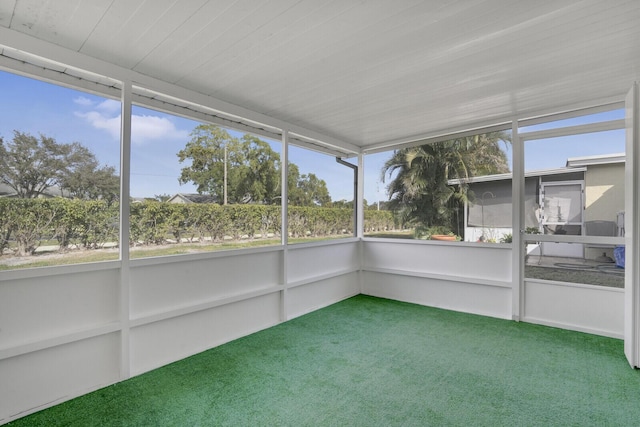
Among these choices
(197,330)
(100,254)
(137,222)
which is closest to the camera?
(100,254)

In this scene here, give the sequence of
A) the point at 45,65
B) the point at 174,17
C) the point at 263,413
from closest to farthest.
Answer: the point at 174,17 → the point at 263,413 → the point at 45,65

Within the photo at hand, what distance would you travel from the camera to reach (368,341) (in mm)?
3367

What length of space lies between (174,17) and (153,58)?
25.6 inches

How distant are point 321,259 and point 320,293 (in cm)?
50

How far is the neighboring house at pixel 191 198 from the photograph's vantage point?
3.38 metres

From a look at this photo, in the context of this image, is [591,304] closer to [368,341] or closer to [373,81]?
[368,341]

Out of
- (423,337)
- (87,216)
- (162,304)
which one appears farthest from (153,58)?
(423,337)

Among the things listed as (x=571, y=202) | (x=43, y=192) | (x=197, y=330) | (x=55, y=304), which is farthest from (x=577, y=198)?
(x=43, y=192)

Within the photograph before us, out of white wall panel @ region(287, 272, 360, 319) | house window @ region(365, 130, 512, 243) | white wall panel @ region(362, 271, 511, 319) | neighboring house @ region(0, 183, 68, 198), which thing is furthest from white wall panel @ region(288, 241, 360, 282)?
neighboring house @ region(0, 183, 68, 198)

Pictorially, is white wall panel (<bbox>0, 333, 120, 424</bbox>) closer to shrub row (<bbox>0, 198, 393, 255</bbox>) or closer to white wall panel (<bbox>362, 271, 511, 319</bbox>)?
shrub row (<bbox>0, 198, 393, 255</bbox>)

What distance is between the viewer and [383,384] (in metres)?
2.48

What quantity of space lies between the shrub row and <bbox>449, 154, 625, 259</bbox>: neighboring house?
8.65ft

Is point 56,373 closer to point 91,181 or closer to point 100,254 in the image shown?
point 100,254

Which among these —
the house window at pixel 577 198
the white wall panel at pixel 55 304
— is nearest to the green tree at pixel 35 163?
the white wall panel at pixel 55 304
